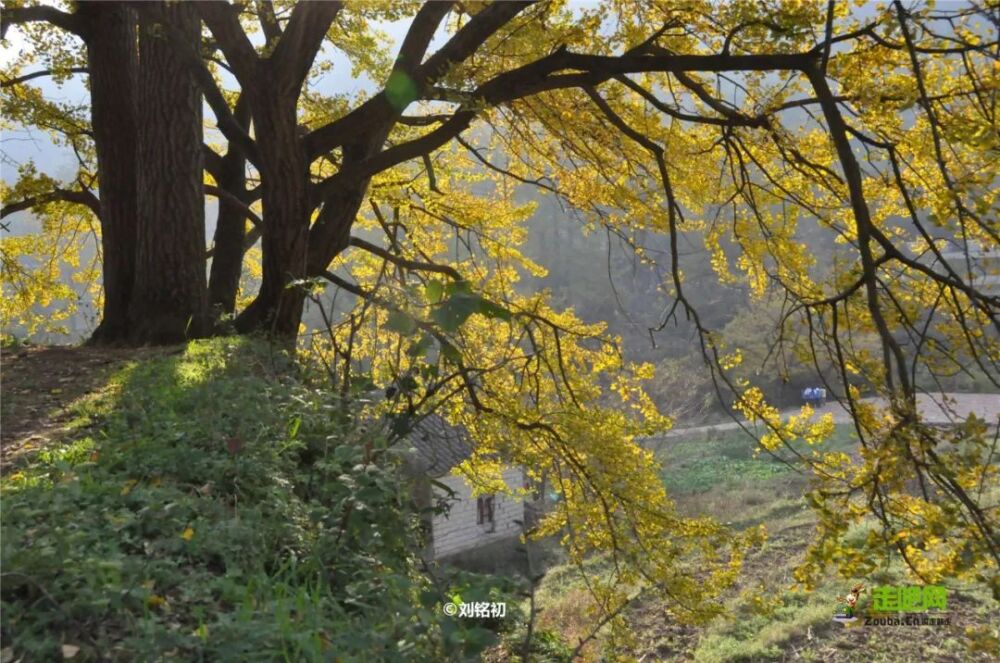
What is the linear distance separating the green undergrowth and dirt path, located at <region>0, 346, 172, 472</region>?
5.9 inches

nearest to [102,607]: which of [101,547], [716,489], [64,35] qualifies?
[101,547]

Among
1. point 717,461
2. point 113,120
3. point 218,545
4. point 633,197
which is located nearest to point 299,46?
Answer: point 113,120

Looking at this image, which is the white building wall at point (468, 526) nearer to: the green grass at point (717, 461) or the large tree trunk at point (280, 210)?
the green grass at point (717, 461)

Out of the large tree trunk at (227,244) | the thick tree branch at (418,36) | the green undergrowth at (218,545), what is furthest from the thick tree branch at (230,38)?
the green undergrowth at (218,545)

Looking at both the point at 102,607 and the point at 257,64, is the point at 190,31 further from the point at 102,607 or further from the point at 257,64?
the point at 102,607

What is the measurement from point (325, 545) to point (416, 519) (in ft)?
3.27

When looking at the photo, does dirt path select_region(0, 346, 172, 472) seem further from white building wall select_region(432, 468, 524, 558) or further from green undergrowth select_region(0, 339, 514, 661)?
white building wall select_region(432, 468, 524, 558)

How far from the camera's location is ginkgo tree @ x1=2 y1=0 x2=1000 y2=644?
3.49 meters

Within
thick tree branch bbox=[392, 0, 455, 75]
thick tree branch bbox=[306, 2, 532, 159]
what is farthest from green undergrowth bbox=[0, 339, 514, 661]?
thick tree branch bbox=[392, 0, 455, 75]

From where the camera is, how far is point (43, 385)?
4.71 metres

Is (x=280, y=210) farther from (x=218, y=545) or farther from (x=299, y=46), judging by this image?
(x=218, y=545)

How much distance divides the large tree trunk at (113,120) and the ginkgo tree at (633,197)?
0.08 metres

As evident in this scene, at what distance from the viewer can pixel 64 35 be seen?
8320 mm

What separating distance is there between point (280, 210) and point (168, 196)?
3.30 feet
